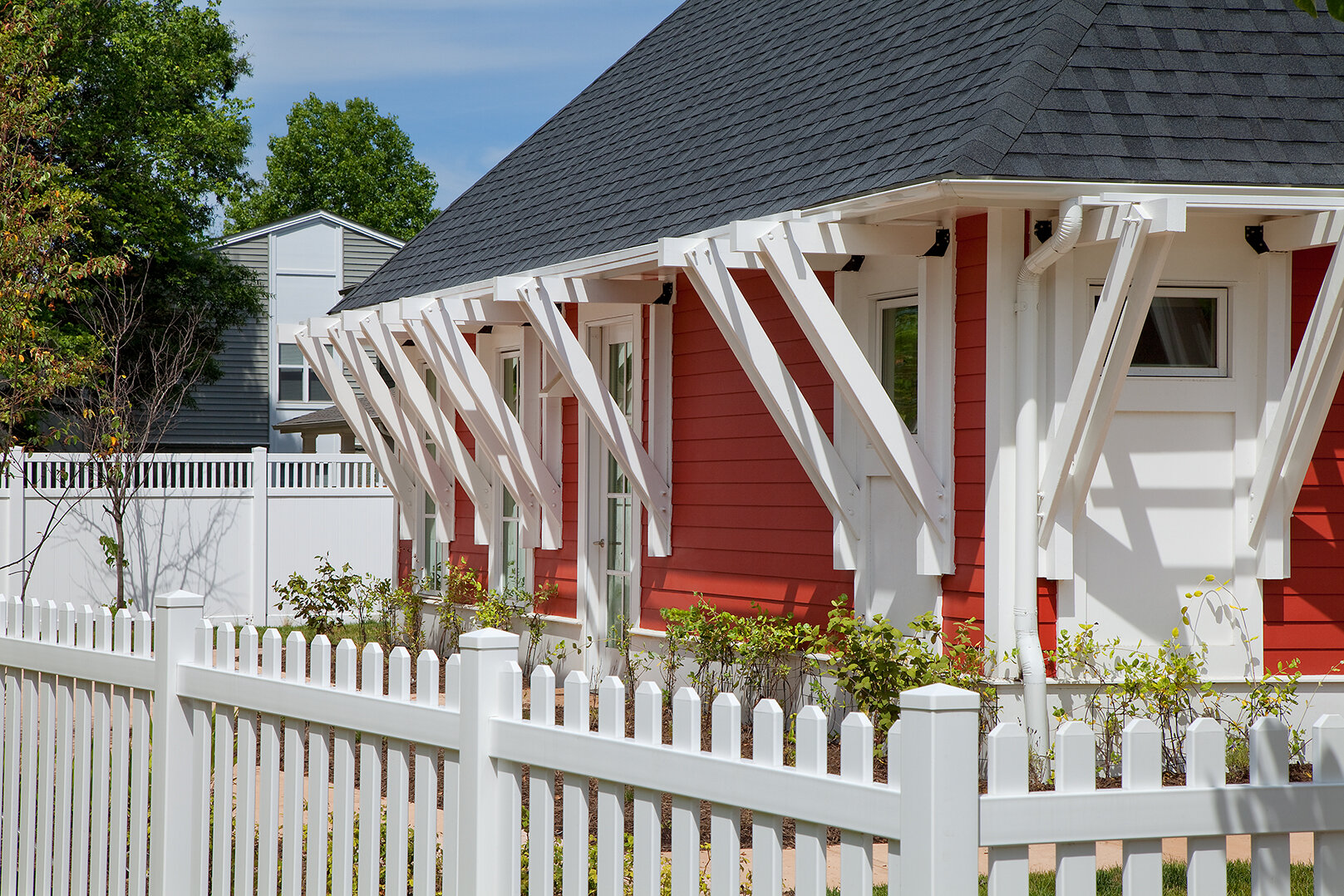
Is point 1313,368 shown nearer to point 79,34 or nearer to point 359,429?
point 359,429

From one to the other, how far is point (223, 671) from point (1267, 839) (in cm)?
277

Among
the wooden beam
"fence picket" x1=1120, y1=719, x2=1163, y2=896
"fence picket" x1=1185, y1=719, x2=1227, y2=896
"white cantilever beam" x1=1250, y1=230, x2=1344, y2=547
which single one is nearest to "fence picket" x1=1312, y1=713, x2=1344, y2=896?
"fence picket" x1=1185, y1=719, x2=1227, y2=896

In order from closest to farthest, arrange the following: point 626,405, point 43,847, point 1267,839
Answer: point 1267,839 → point 43,847 → point 626,405

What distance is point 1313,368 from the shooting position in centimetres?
635

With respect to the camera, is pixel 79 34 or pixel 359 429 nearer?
pixel 359 429

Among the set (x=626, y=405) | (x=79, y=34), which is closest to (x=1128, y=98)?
Answer: (x=626, y=405)

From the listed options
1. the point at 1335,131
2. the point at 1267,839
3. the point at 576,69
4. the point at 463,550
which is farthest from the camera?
the point at 576,69

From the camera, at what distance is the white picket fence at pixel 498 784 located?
97.0 inches

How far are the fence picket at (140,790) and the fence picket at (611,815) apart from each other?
1841mm

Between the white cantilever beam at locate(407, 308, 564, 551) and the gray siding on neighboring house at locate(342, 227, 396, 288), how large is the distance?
18.4m

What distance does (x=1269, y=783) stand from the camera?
255 cm

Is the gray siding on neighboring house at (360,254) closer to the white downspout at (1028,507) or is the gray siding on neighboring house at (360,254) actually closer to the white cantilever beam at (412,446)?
the white cantilever beam at (412,446)

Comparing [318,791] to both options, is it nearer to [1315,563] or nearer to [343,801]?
[343,801]

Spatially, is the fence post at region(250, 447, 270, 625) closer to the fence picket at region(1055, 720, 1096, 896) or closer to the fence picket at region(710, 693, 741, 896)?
the fence picket at region(710, 693, 741, 896)
